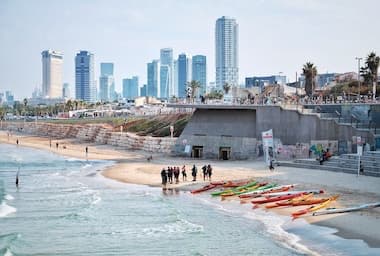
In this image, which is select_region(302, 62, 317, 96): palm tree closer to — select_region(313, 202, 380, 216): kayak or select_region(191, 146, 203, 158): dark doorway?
select_region(191, 146, 203, 158): dark doorway

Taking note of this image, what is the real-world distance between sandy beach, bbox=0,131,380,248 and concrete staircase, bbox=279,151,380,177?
0.76 meters

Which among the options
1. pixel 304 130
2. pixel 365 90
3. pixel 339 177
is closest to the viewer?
pixel 339 177

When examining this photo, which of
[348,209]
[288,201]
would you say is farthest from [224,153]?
[348,209]

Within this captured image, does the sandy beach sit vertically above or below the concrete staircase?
below

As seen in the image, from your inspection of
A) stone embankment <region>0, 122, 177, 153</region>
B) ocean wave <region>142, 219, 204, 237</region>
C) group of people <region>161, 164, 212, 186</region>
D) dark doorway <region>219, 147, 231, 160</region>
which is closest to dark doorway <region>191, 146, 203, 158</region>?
dark doorway <region>219, 147, 231, 160</region>

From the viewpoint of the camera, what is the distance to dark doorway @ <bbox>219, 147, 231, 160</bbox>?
57812 millimetres

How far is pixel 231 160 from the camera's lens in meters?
56.3

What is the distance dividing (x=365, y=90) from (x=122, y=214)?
54.2m

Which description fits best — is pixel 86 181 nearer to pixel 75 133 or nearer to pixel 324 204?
pixel 324 204

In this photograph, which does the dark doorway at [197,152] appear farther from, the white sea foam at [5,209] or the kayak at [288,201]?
the white sea foam at [5,209]

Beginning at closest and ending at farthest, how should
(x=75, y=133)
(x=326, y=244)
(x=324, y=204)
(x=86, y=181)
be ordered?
(x=326, y=244)
(x=324, y=204)
(x=86, y=181)
(x=75, y=133)

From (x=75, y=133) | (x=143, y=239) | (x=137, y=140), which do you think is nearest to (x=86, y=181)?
(x=143, y=239)

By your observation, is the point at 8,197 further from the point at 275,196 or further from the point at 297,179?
the point at 297,179

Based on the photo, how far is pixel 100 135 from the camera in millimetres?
96250
